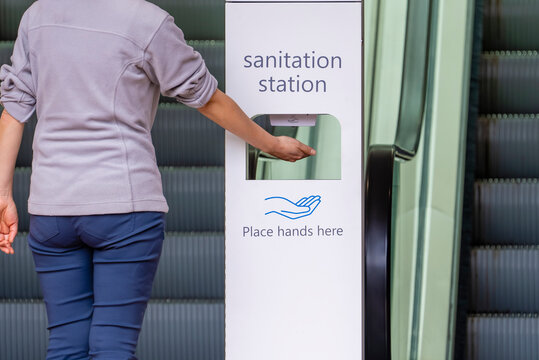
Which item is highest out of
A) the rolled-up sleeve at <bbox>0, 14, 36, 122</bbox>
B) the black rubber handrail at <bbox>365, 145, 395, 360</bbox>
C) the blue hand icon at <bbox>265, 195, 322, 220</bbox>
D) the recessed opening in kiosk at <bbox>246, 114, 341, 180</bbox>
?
the rolled-up sleeve at <bbox>0, 14, 36, 122</bbox>

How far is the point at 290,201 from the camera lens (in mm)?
2711

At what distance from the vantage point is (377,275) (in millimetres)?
2637

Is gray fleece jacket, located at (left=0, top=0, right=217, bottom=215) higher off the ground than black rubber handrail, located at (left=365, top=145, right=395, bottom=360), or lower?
higher

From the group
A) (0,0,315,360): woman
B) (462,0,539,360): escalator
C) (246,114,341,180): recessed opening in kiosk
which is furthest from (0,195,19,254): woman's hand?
(462,0,539,360): escalator

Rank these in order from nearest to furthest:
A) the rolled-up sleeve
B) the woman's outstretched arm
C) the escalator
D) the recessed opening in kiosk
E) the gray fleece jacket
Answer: the gray fleece jacket, the rolled-up sleeve, the woman's outstretched arm, the recessed opening in kiosk, the escalator

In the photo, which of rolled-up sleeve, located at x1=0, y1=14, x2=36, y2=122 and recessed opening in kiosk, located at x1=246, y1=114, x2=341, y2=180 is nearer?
rolled-up sleeve, located at x1=0, y1=14, x2=36, y2=122

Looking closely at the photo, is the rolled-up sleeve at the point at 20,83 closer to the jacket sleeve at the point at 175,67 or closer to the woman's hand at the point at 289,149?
the jacket sleeve at the point at 175,67

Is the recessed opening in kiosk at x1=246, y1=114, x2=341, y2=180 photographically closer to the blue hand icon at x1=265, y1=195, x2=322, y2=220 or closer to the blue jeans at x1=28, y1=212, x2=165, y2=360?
the blue hand icon at x1=265, y1=195, x2=322, y2=220

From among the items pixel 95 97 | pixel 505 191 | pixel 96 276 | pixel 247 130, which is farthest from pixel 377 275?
pixel 505 191

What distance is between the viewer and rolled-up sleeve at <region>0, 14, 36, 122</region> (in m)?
2.41

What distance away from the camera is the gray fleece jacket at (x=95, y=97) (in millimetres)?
2299

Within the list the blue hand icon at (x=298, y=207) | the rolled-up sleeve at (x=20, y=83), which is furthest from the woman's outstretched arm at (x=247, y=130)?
the rolled-up sleeve at (x=20, y=83)

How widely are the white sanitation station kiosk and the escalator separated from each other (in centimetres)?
80

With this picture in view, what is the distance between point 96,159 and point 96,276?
29cm
